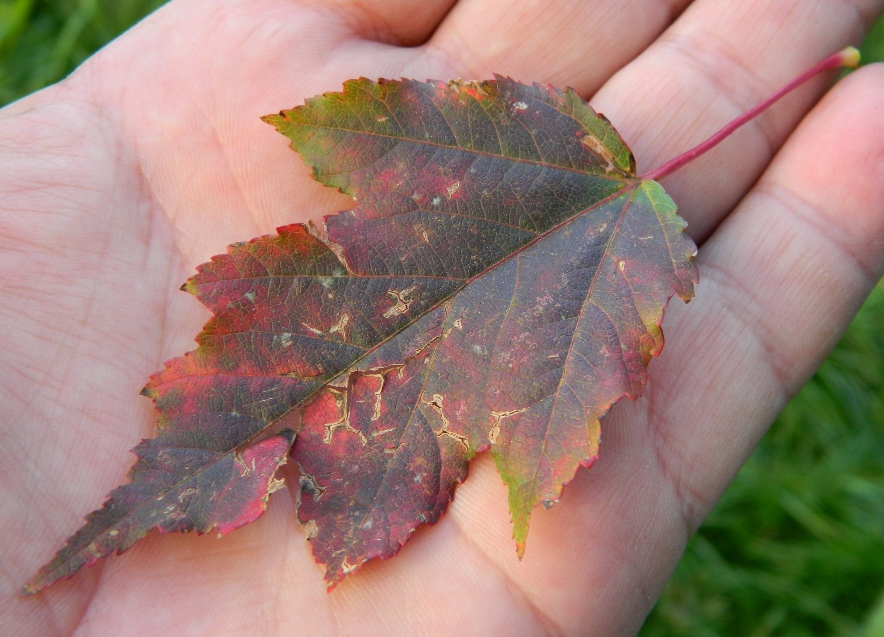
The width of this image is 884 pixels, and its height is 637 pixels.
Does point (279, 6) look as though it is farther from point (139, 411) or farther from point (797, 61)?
point (797, 61)

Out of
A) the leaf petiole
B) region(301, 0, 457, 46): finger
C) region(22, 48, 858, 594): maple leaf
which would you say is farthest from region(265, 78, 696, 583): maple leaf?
region(301, 0, 457, 46): finger

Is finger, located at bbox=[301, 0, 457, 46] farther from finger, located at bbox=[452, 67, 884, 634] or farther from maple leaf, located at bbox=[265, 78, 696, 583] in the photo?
finger, located at bbox=[452, 67, 884, 634]

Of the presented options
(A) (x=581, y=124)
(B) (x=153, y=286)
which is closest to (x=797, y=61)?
(A) (x=581, y=124)

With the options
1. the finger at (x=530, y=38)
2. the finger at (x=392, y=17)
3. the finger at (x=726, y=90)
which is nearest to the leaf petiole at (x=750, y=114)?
the finger at (x=726, y=90)

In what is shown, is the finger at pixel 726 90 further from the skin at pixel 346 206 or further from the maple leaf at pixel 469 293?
the maple leaf at pixel 469 293

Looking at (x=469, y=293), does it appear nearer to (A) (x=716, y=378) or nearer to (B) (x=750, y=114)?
(A) (x=716, y=378)

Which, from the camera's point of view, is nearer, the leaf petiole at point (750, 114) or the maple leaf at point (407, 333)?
the maple leaf at point (407, 333)

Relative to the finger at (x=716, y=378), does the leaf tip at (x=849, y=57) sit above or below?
above

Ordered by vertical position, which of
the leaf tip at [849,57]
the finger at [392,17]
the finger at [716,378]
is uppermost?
the leaf tip at [849,57]
